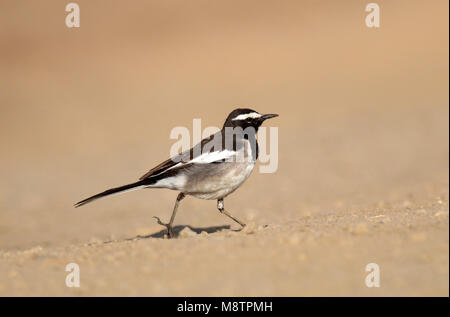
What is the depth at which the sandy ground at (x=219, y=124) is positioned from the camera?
19.7 feet

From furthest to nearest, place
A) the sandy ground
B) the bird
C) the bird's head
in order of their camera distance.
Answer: the bird's head, the bird, the sandy ground

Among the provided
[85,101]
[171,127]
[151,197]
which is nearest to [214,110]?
[171,127]

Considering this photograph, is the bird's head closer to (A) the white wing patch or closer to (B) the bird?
(B) the bird

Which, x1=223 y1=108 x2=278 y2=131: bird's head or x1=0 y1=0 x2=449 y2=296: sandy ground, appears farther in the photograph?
x1=223 y1=108 x2=278 y2=131: bird's head

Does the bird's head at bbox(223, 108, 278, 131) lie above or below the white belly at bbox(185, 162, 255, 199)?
above

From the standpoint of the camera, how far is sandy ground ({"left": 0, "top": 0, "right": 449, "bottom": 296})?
6004 mm

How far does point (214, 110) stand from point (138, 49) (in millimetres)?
8812

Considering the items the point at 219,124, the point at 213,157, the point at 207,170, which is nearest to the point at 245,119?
the point at 213,157

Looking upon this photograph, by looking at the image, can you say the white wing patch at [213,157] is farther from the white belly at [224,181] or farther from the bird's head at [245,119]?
the bird's head at [245,119]

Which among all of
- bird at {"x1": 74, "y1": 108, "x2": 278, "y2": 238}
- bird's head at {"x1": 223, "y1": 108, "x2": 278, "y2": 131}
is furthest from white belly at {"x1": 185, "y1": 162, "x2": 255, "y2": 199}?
bird's head at {"x1": 223, "y1": 108, "x2": 278, "y2": 131}

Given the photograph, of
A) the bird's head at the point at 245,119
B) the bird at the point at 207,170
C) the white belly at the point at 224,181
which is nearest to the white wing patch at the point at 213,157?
the bird at the point at 207,170

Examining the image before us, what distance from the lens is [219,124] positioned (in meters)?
21.5

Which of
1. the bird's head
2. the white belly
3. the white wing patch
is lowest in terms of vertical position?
the white belly
